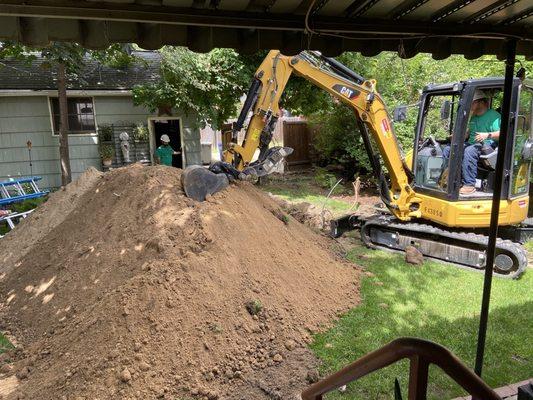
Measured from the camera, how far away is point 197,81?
37.8ft

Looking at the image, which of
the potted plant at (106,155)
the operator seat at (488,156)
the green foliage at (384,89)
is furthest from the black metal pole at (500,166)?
the potted plant at (106,155)

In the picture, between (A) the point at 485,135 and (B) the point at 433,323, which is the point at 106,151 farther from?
(B) the point at 433,323

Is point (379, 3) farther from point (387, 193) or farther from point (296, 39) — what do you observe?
point (387, 193)

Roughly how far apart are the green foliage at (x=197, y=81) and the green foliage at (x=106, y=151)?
1825 mm

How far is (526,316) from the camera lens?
→ 4926mm

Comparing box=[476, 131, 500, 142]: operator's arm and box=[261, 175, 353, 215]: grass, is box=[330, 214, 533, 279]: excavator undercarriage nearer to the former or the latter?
box=[476, 131, 500, 142]: operator's arm

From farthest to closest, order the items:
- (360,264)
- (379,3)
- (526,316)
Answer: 1. (360,264)
2. (526,316)
3. (379,3)

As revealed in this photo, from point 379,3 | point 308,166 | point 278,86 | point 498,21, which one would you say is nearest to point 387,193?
point 278,86

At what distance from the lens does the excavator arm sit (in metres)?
6.59

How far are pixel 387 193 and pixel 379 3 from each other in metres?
5.11

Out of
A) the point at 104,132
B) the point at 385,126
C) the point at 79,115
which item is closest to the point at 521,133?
the point at 385,126

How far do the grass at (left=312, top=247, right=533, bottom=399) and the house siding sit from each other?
9.53 metres

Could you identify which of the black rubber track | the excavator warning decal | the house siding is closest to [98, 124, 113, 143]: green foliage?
the house siding

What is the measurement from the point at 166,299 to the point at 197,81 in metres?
8.66
